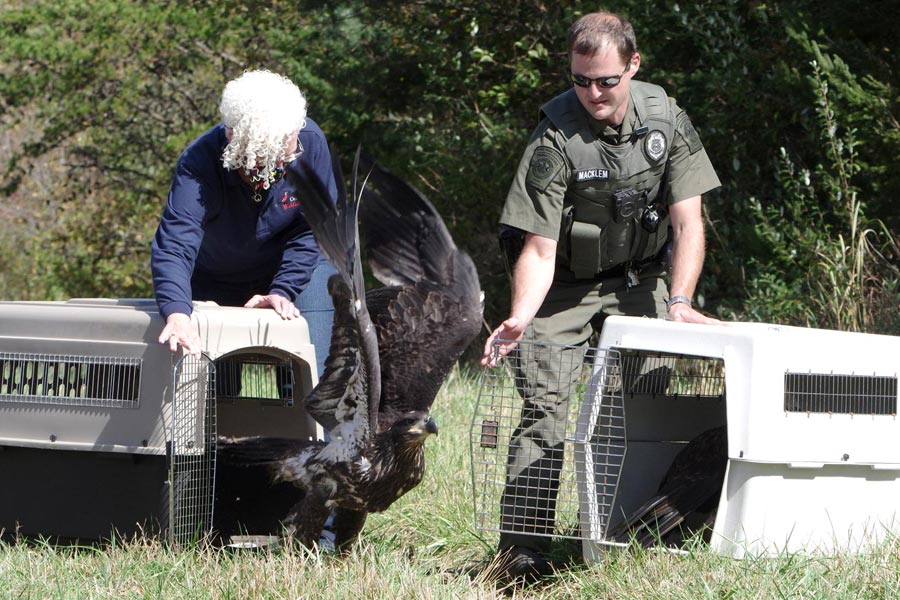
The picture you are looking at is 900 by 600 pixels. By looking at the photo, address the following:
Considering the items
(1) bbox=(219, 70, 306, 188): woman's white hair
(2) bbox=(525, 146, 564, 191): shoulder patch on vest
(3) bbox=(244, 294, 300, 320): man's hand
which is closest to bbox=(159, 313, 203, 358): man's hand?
(3) bbox=(244, 294, 300, 320): man's hand

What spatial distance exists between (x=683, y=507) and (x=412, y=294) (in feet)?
4.18

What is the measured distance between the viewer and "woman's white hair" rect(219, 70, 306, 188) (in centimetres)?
362

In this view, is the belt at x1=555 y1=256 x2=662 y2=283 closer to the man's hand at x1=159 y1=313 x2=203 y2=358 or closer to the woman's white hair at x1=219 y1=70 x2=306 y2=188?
the woman's white hair at x1=219 y1=70 x2=306 y2=188

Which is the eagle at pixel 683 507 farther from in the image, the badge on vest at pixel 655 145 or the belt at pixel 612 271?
the badge on vest at pixel 655 145

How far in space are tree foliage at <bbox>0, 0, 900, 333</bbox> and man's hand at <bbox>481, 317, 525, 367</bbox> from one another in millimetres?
3097

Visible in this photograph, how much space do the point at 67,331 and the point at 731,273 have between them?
5.17 meters

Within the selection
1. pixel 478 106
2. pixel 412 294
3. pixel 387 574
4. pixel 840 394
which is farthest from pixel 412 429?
pixel 478 106

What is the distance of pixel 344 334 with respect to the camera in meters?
3.59

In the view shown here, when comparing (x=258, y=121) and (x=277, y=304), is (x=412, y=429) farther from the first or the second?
(x=258, y=121)

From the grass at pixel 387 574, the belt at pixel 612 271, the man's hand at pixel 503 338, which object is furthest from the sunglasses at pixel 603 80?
the grass at pixel 387 574

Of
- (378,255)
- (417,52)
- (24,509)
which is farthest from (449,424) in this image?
(417,52)

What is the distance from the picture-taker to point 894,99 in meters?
6.34

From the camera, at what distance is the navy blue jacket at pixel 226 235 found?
3676 mm

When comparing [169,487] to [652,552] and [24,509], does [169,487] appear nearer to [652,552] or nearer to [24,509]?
[24,509]
